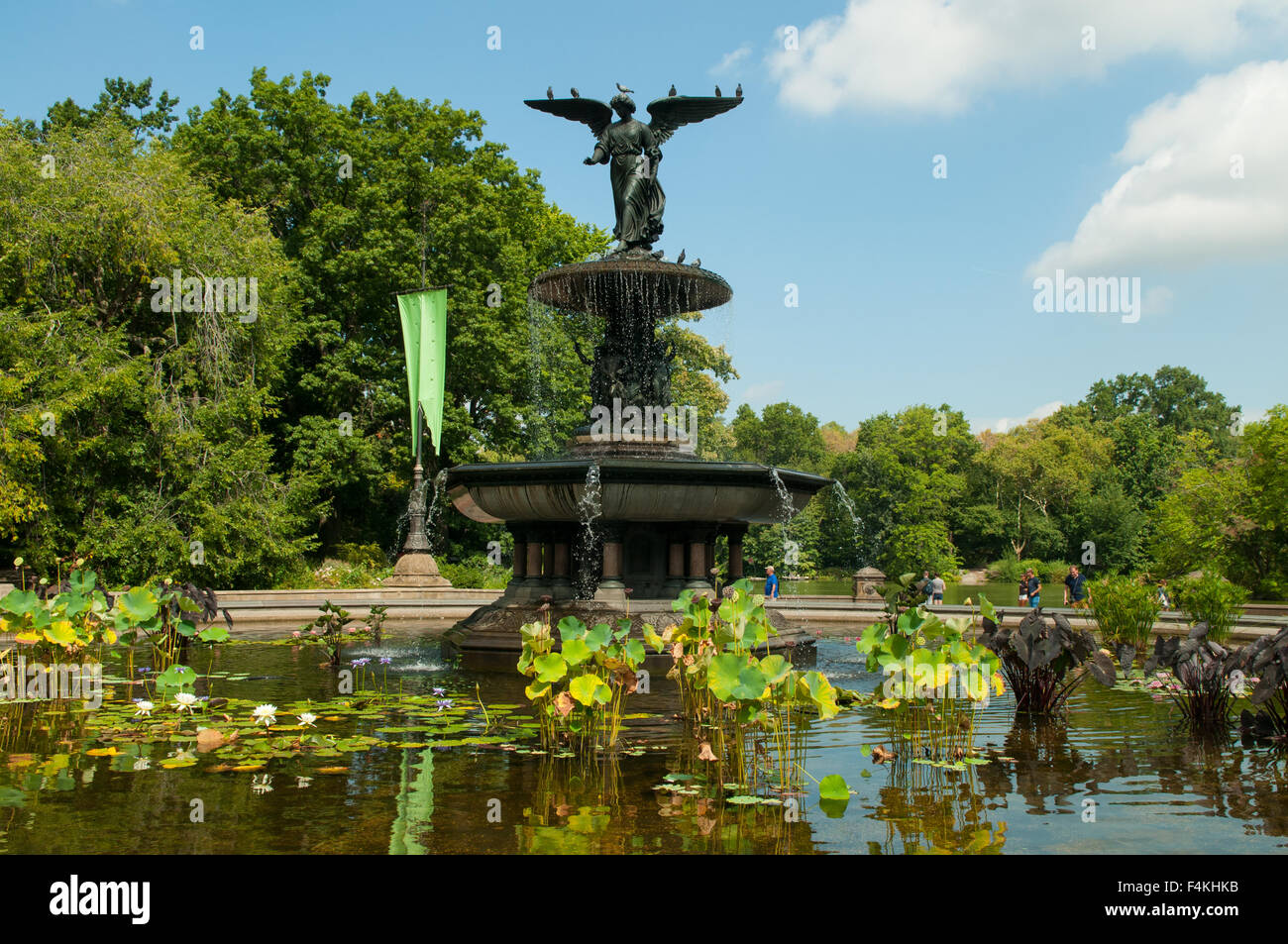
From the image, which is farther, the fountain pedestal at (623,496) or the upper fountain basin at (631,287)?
the upper fountain basin at (631,287)

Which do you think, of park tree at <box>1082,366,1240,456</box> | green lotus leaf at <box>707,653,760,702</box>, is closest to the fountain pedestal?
green lotus leaf at <box>707,653,760,702</box>

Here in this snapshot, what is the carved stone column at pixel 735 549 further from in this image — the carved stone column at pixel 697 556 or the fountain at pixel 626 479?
the carved stone column at pixel 697 556

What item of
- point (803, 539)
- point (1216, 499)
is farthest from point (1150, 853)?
point (803, 539)

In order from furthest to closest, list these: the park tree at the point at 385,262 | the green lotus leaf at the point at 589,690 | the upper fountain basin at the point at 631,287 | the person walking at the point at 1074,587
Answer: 1. the park tree at the point at 385,262
2. the person walking at the point at 1074,587
3. the upper fountain basin at the point at 631,287
4. the green lotus leaf at the point at 589,690

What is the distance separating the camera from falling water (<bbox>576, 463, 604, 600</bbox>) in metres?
10.3

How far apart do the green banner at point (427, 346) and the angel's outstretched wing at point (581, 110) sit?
11.7m

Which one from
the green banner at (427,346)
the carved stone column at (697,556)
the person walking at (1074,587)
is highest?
the green banner at (427,346)

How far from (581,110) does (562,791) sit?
33.6ft

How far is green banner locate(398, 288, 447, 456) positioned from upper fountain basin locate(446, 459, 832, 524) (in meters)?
13.4

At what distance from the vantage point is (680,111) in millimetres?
12867

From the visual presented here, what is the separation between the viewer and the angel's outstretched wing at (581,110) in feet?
41.8

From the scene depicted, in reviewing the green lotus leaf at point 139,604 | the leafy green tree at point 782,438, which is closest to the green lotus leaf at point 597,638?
the green lotus leaf at point 139,604

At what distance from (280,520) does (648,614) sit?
15.5m
